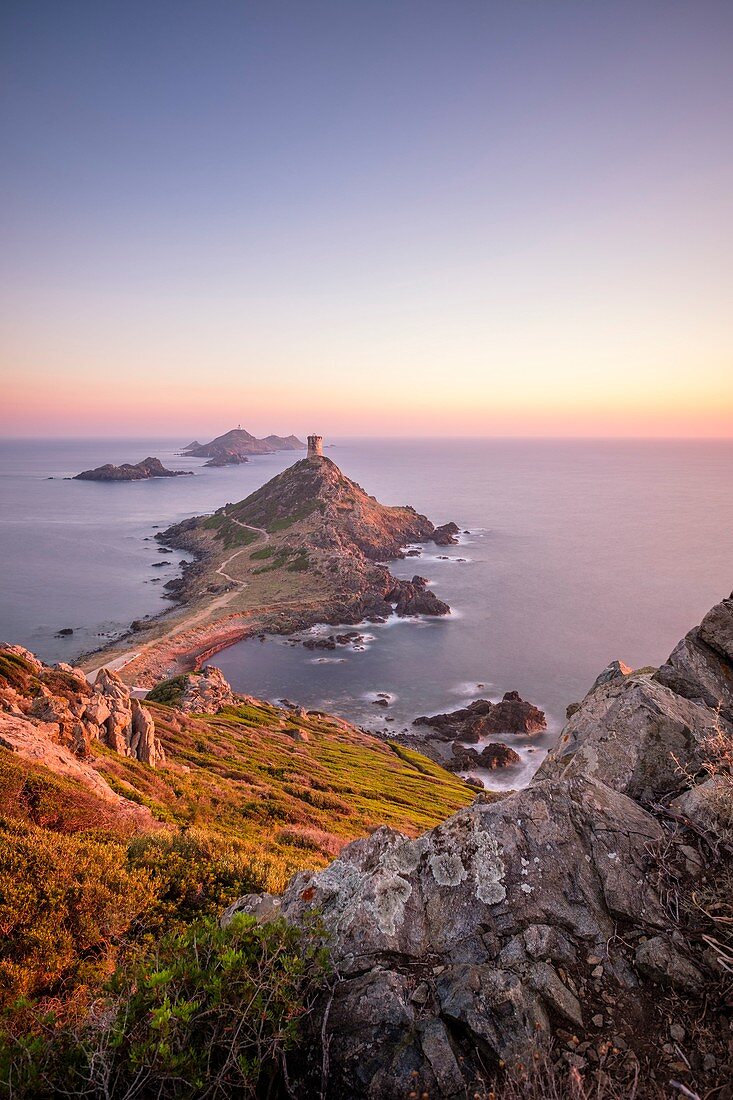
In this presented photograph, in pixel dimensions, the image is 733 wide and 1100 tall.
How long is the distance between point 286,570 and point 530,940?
113m

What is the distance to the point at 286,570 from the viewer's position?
11669 cm

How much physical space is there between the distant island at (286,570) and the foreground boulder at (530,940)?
6765 cm

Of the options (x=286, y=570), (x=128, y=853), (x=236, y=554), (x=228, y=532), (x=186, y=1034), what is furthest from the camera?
(x=228, y=532)

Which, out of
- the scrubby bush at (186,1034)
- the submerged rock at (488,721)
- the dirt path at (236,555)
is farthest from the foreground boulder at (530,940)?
the dirt path at (236,555)

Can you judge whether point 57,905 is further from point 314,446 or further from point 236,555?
point 314,446

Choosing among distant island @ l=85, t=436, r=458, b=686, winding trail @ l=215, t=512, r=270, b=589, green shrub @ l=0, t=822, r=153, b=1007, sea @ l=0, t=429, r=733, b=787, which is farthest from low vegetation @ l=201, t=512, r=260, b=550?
green shrub @ l=0, t=822, r=153, b=1007

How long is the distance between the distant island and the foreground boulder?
222ft

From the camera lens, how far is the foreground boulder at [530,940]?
4.84 meters

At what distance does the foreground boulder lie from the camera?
484 centimetres

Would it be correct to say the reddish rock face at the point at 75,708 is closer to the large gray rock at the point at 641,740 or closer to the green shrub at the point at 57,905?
the green shrub at the point at 57,905

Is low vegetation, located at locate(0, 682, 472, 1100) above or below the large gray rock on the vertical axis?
below

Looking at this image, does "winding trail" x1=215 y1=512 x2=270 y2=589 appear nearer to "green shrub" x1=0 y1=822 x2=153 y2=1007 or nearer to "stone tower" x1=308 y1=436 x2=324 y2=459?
"stone tower" x1=308 y1=436 x2=324 y2=459

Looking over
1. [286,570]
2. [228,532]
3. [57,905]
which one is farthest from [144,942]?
[228,532]

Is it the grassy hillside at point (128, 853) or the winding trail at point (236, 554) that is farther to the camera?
the winding trail at point (236, 554)
